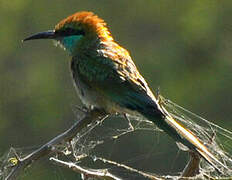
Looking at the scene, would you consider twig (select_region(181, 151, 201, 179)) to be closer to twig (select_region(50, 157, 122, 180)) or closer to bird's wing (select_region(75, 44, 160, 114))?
twig (select_region(50, 157, 122, 180))

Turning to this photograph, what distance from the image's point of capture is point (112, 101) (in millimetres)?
3066

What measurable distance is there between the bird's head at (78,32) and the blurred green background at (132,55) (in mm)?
4606

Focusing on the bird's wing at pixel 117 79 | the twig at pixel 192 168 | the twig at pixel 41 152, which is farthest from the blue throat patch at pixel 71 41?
the twig at pixel 192 168

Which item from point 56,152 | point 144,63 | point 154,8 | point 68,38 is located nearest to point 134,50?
point 144,63

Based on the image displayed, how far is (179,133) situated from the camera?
2777mm

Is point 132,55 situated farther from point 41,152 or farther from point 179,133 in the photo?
point 41,152

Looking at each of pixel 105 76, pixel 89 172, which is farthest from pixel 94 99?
pixel 89 172

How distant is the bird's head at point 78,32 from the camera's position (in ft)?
10.9

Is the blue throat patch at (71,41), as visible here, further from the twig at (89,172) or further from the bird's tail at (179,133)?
the twig at (89,172)

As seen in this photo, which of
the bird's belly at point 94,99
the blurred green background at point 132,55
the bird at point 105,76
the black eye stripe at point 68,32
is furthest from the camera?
the blurred green background at point 132,55

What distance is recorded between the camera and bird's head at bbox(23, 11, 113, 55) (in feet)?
10.9

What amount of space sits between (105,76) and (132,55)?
534 centimetres

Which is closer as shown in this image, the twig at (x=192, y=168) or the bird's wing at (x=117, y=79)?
the twig at (x=192, y=168)

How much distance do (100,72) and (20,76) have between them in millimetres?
5901
